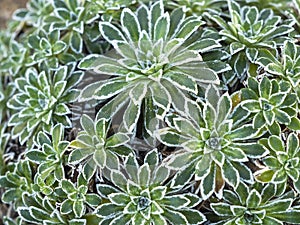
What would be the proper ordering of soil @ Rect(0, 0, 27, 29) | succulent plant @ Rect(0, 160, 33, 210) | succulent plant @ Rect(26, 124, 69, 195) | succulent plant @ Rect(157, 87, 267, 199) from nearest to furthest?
succulent plant @ Rect(157, 87, 267, 199), succulent plant @ Rect(26, 124, 69, 195), succulent plant @ Rect(0, 160, 33, 210), soil @ Rect(0, 0, 27, 29)

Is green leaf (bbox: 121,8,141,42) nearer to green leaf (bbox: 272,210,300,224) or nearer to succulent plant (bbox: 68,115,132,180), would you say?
succulent plant (bbox: 68,115,132,180)

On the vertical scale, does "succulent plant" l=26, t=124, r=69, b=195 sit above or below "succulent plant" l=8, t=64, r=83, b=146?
below

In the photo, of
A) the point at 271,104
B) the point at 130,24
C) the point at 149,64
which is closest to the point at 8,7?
the point at 130,24

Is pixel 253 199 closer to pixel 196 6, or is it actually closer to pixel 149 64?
pixel 149 64

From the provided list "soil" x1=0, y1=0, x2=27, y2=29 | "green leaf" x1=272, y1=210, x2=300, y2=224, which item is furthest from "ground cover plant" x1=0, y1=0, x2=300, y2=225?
"soil" x1=0, y1=0, x2=27, y2=29

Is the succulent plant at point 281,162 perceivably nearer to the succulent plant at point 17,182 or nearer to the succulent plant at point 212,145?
the succulent plant at point 212,145

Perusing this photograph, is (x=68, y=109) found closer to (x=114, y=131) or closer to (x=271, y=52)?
(x=114, y=131)
